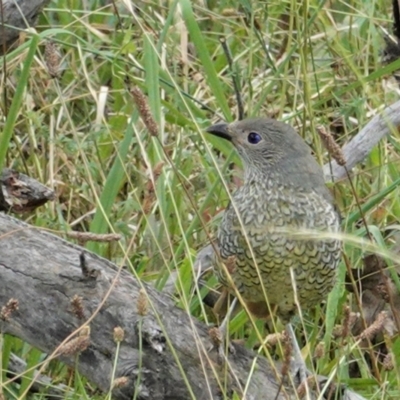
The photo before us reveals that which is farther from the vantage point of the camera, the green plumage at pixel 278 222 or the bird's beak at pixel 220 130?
the bird's beak at pixel 220 130

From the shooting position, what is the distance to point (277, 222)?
3.73 meters

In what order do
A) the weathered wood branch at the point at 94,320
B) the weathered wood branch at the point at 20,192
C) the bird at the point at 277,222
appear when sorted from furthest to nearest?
1. the weathered wood branch at the point at 20,192
2. the bird at the point at 277,222
3. the weathered wood branch at the point at 94,320

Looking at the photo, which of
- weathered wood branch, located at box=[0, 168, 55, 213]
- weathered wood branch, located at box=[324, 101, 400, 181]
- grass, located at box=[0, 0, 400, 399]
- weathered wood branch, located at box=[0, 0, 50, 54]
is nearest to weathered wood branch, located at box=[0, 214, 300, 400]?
grass, located at box=[0, 0, 400, 399]

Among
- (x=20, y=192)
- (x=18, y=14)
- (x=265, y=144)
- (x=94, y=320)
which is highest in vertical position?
(x=18, y=14)

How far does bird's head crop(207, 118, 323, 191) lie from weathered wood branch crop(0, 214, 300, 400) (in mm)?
844

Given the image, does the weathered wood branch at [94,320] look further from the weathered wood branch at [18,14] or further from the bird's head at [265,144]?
the weathered wood branch at [18,14]

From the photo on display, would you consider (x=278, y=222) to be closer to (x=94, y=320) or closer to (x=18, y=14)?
(x=94, y=320)

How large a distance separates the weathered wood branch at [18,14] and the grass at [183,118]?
105 millimetres

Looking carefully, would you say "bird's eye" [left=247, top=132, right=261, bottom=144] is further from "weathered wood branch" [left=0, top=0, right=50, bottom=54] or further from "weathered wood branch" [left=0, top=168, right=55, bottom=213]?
"weathered wood branch" [left=0, top=0, right=50, bottom=54]

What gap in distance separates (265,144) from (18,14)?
102 cm

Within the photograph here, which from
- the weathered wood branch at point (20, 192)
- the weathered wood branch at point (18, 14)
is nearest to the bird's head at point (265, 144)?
the weathered wood branch at point (20, 192)

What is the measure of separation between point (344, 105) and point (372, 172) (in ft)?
1.19

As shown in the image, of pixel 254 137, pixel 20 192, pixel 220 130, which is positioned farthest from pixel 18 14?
pixel 254 137

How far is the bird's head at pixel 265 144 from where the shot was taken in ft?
13.1
